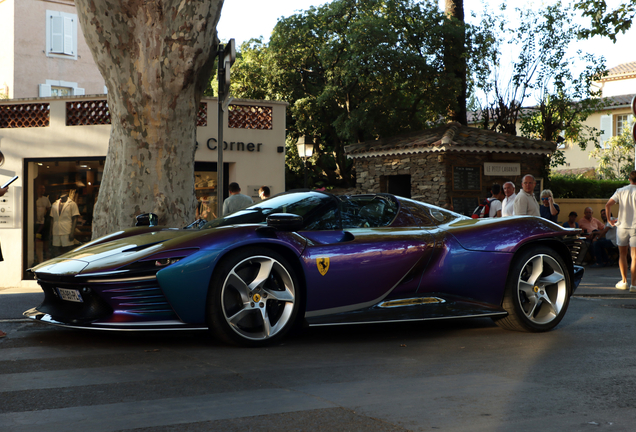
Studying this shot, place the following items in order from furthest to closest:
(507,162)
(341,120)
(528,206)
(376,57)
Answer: (341,120), (376,57), (507,162), (528,206)

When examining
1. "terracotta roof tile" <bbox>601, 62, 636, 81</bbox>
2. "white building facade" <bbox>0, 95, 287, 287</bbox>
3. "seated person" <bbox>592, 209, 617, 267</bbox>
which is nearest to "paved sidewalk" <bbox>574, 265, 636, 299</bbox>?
"seated person" <bbox>592, 209, 617, 267</bbox>

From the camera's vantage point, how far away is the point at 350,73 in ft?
81.4

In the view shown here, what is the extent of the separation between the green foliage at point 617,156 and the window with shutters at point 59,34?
1190 inches

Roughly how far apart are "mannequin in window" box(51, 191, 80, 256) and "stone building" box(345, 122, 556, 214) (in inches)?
416

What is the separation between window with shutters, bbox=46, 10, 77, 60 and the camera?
1203 inches

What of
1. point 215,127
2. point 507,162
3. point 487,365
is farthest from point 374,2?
point 487,365


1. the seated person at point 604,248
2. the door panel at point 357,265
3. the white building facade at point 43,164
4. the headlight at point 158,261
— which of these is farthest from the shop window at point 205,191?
the headlight at point 158,261

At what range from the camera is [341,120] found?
26766 millimetres

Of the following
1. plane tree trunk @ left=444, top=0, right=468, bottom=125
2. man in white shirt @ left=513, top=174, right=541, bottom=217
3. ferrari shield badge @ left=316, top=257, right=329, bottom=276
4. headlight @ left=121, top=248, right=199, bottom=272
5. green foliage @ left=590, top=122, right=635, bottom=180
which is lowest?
ferrari shield badge @ left=316, top=257, right=329, bottom=276

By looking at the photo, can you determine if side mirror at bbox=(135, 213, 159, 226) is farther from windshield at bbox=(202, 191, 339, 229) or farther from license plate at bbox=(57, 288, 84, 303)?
license plate at bbox=(57, 288, 84, 303)

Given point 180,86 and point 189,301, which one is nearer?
point 189,301

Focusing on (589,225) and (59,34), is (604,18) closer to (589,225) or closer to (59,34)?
(589,225)

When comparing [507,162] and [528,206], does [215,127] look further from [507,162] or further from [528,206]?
[507,162]

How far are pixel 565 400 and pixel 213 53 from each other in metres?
6.89
